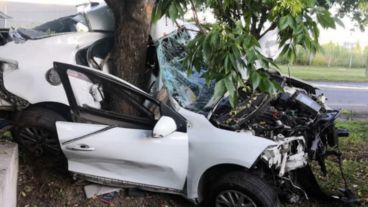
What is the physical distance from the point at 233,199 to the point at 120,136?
1.24m

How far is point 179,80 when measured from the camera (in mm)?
4984

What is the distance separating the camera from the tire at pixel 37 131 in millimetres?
Answer: 4906

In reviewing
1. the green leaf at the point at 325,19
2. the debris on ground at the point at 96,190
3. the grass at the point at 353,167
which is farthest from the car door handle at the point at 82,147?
the grass at the point at 353,167

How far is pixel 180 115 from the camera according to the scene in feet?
14.2

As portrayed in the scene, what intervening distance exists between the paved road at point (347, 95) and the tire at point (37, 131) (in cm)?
924

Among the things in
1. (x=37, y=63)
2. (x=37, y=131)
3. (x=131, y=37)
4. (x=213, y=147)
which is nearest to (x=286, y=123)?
(x=213, y=147)

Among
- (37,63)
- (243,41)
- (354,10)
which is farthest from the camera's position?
(354,10)

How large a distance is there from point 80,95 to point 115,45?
106 centimetres

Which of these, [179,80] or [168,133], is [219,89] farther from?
[179,80]

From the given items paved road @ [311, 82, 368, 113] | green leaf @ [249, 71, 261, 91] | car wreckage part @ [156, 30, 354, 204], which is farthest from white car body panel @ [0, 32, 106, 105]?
paved road @ [311, 82, 368, 113]

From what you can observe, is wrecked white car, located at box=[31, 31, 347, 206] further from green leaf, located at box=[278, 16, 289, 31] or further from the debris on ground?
green leaf, located at box=[278, 16, 289, 31]

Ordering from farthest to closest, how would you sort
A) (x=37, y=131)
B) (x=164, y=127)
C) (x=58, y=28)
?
1. (x=58, y=28)
2. (x=37, y=131)
3. (x=164, y=127)

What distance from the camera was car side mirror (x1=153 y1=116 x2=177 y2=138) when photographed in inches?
159

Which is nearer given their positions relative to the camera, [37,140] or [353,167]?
[37,140]
